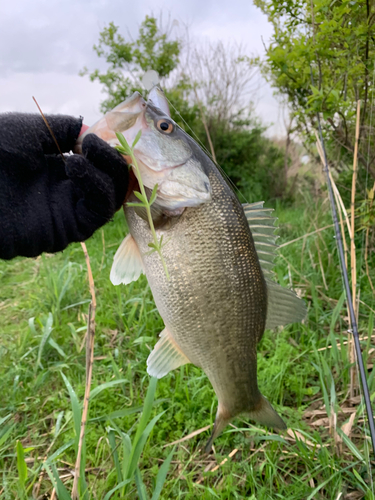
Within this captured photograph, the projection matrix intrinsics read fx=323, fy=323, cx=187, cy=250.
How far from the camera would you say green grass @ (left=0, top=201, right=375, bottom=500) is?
157 cm

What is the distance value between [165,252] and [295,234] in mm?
3510

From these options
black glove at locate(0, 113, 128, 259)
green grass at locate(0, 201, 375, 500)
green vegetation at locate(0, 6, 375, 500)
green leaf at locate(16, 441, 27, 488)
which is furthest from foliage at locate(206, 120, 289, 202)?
green leaf at locate(16, 441, 27, 488)

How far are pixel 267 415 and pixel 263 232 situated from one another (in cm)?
85

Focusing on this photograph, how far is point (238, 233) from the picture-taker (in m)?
1.28

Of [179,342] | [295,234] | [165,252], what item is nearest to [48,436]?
[179,342]

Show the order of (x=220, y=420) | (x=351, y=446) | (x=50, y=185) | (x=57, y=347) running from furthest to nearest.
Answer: (x=57, y=347) → (x=351, y=446) → (x=220, y=420) → (x=50, y=185)

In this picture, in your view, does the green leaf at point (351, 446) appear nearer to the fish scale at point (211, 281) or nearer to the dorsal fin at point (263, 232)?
the fish scale at point (211, 281)

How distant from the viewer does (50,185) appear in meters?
1.33

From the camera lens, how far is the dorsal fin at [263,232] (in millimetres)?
1463

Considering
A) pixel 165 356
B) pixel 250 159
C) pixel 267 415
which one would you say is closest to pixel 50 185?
pixel 165 356

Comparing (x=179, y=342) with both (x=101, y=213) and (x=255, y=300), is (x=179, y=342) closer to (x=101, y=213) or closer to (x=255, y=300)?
(x=255, y=300)

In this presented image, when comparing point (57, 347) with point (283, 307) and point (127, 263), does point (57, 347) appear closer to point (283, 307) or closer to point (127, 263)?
point (127, 263)

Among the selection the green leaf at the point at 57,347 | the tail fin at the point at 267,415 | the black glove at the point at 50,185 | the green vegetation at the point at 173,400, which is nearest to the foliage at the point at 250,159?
the green vegetation at the point at 173,400

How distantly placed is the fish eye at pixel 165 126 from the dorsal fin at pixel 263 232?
477 mm
